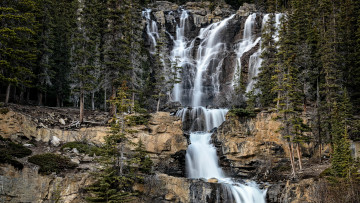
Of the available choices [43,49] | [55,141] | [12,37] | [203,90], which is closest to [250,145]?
[55,141]

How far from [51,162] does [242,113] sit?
20685mm

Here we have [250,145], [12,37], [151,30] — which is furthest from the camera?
[151,30]

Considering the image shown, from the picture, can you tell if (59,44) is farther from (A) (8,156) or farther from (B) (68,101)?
(A) (8,156)

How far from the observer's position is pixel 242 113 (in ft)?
106

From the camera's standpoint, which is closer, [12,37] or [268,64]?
[12,37]

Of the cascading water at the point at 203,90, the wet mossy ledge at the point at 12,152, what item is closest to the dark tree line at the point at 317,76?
the cascading water at the point at 203,90

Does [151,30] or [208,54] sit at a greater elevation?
[151,30]

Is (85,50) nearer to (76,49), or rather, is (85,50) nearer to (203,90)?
(76,49)

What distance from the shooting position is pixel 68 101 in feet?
155

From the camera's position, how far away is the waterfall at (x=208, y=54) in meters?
49.4

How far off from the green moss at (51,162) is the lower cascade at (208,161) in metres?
12.4

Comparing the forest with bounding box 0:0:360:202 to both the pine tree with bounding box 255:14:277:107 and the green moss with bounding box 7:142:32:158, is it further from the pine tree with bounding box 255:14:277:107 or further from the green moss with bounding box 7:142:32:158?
the green moss with bounding box 7:142:32:158

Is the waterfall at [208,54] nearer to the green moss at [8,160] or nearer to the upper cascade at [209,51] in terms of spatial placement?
the upper cascade at [209,51]

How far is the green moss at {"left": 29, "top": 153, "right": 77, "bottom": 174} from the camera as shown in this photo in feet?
68.8
